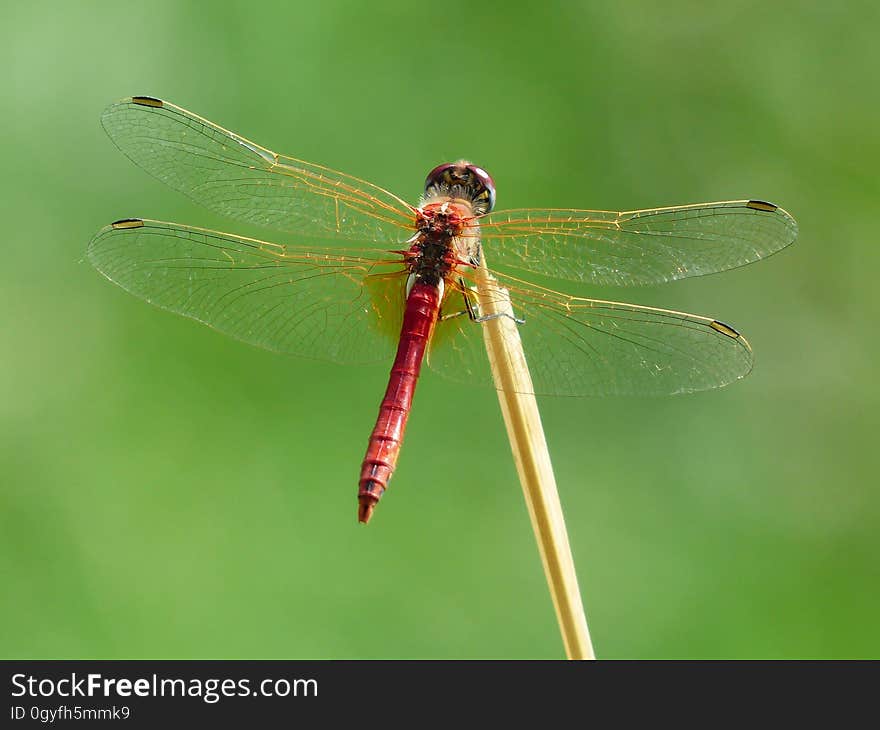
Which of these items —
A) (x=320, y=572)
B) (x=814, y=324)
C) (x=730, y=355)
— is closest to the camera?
(x=730, y=355)

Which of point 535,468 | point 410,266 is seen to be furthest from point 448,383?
point 535,468

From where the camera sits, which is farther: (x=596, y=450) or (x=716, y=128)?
(x=716, y=128)

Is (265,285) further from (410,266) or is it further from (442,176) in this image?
(442,176)

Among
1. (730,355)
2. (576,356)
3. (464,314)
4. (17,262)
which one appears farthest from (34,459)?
(730,355)

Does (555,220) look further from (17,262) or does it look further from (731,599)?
(17,262)

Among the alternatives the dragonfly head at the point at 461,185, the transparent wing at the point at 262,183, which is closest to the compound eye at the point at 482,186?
the dragonfly head at the point at 461,185

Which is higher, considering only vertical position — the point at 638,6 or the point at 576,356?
the point at 638,6
